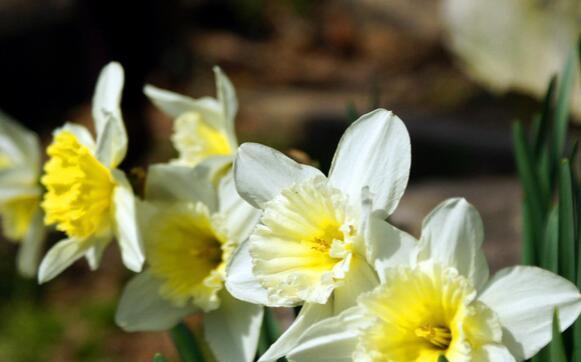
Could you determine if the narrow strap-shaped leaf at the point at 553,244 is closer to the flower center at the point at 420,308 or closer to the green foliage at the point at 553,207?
the green foliage at the point at 553,207

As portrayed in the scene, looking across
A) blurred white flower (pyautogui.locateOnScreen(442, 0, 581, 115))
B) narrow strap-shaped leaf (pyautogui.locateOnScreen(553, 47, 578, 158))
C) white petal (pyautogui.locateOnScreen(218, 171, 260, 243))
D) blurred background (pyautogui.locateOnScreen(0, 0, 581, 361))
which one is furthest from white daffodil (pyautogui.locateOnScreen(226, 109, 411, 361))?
blurred white flower (pyautogui.locateOnScreen(442, 0, 581, 115))

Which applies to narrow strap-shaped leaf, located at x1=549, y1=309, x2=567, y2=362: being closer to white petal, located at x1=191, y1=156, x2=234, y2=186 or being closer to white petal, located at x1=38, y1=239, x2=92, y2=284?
white petal, located at x1=191, y1=156, x2=234, y2=186

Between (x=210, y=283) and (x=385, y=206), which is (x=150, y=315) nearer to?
(x=210, y=283)

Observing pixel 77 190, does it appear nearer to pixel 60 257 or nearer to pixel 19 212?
pixel 60 257

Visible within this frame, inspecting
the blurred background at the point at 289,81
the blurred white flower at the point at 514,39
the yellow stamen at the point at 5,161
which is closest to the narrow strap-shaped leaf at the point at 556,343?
the yellow stamen at the point at 5,161

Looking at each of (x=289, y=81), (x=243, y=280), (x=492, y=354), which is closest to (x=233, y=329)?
(x=243, y=280)

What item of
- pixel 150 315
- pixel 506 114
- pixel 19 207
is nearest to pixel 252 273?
pixel 150 315

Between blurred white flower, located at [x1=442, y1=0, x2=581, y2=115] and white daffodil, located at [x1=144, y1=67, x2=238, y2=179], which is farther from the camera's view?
blurred white flower, located at [x1=442, y1=0, x2=581, y2=115]
